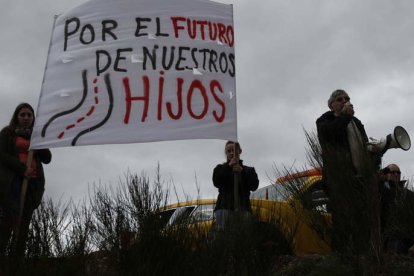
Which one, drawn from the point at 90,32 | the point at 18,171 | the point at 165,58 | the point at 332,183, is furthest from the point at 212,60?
the point at 18,171

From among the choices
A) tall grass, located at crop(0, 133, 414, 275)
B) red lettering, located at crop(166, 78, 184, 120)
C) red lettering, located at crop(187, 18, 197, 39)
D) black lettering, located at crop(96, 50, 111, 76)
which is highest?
red lettering, located at crop(187, 18, 197, 39)

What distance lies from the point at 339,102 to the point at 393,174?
812mm

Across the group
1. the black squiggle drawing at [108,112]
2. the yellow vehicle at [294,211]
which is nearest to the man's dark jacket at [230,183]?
the yellow vehicle at [294,211]

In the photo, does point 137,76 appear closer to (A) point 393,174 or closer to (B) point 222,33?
(B) point 222,33

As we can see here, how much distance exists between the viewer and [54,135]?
608cm

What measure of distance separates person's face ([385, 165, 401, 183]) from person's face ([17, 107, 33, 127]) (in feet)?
9.43

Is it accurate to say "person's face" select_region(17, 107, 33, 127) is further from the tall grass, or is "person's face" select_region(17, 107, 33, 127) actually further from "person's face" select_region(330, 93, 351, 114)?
"person's face" select_region(330, 93, 351, 114)

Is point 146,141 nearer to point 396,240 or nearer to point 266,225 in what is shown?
point 266,225

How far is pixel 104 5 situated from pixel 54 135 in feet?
3.85

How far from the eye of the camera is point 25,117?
673 cm

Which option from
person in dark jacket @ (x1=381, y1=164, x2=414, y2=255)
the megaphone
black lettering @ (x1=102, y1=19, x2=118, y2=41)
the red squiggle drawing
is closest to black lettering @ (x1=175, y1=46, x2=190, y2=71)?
black lettering @ (x1=102, y1=19, x2=118, y2=41)

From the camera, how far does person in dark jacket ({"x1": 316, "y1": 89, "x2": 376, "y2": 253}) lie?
6.11 m

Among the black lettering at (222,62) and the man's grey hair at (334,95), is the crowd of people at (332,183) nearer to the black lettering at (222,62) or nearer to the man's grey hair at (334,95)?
the man's grey hair at (334,95)

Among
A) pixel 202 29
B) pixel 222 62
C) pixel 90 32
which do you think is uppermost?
pixel 202 29
